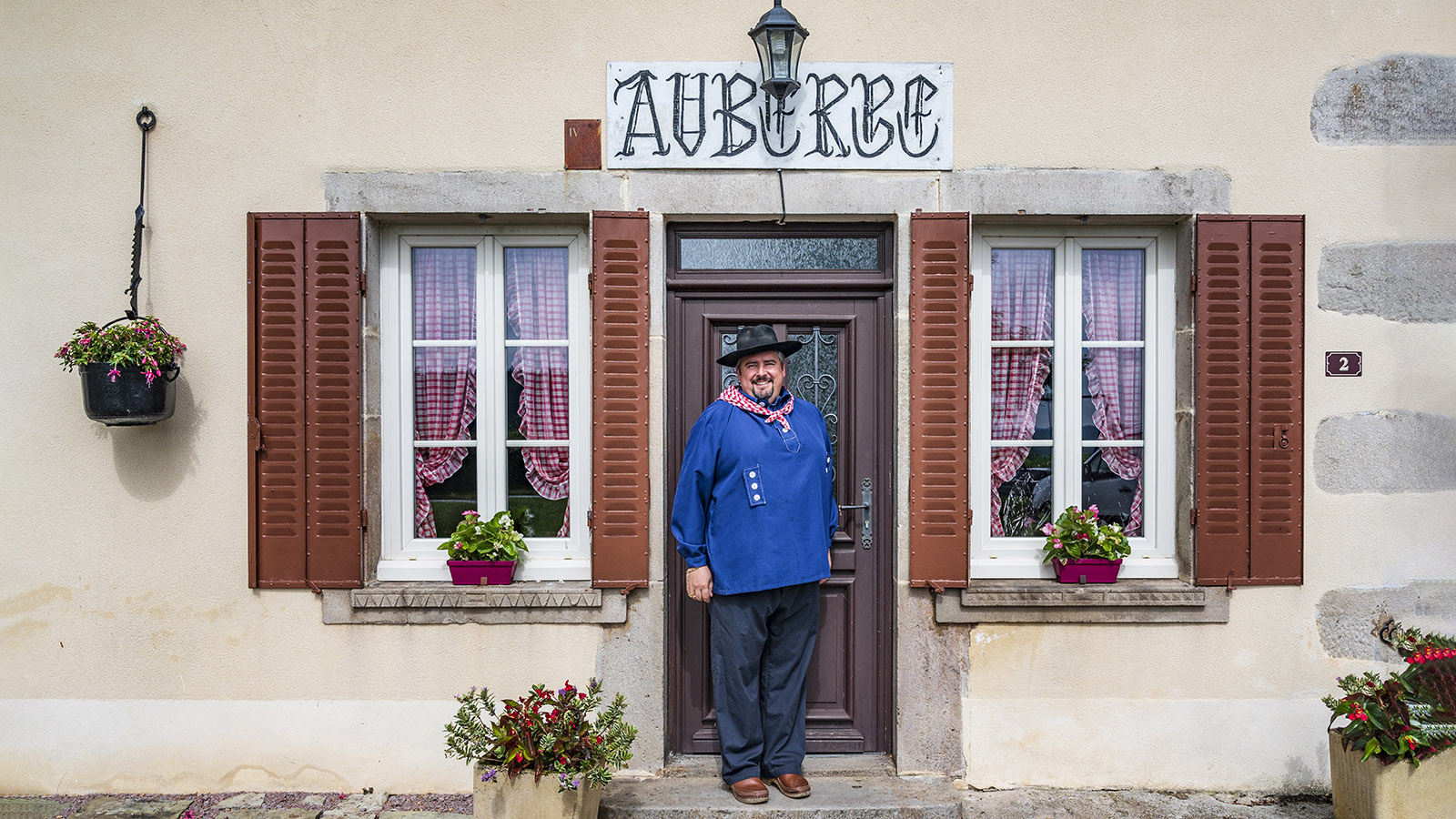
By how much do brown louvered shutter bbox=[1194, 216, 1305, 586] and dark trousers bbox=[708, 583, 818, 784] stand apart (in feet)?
6.27

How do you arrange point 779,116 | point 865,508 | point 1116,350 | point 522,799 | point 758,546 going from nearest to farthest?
point 522,799 → point 758,546 → point 779,116 → point 865,508 → point 1116,350

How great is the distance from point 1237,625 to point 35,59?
241 inches

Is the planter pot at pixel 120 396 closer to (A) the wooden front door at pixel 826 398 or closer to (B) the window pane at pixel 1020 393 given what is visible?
(A) the wooden front door at pixel 826 398

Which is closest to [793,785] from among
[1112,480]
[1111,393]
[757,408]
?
[757,408]

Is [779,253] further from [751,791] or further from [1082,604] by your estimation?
[751,791]

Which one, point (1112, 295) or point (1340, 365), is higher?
point (1112, 295)

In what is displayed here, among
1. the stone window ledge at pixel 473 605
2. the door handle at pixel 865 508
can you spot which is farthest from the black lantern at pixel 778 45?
the stone window ledge at pixel 473 605

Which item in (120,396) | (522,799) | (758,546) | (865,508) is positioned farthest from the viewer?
(865,508)

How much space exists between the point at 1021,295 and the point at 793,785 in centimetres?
252

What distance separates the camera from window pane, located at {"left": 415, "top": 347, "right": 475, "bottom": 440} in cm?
437

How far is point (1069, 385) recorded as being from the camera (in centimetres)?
438

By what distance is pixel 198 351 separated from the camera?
4.17 m

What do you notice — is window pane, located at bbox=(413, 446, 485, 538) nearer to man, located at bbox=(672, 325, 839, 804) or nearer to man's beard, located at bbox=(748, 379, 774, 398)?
man, located at bbox=(672, 325, 839, 804)

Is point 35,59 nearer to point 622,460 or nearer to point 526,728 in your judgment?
point 622,460
